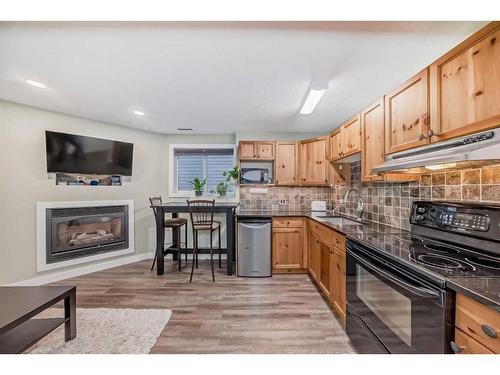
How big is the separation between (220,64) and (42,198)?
3161 millimetres

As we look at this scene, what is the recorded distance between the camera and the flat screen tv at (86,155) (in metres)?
3.22

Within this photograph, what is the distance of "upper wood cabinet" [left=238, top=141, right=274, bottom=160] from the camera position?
3.96 m

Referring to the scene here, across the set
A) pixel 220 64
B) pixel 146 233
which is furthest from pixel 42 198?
pixel 220 64

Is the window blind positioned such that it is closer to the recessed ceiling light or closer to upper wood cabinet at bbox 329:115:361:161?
upper wood cabinet at bbox 329:115:361:161

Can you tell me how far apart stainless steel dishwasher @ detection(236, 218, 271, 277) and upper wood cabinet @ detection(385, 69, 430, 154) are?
2.07m

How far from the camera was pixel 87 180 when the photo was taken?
3.60 metres

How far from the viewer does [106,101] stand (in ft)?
9.20

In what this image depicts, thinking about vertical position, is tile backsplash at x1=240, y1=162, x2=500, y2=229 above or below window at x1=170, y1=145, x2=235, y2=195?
below

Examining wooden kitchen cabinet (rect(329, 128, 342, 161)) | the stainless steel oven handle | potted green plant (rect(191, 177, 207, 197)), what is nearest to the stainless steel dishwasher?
potted green plant (rect(191, 177, 207, 197))

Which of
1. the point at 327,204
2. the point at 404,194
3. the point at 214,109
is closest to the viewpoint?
the point at 404,194

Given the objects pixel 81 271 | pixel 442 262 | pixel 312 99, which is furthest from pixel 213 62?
pixel 81 271

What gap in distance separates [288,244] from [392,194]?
1.65 m

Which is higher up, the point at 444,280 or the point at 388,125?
the point at 388,125
